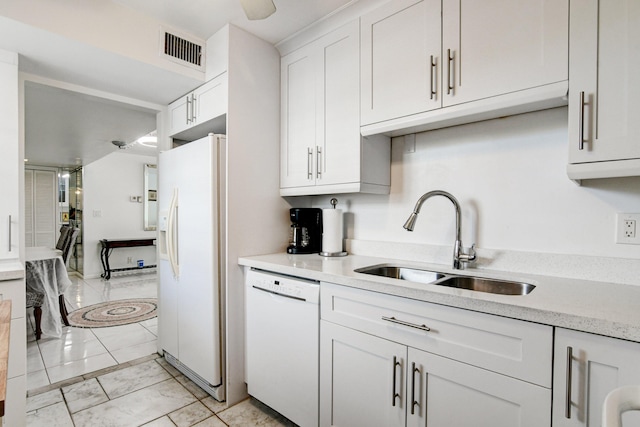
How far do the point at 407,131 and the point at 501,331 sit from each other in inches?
47.8

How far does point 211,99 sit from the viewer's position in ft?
7.32

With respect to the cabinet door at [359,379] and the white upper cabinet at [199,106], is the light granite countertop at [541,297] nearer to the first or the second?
the cabinet door at [359,379]

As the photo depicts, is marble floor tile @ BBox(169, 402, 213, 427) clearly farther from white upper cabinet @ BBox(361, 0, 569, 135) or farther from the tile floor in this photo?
white upper cabinet @ BBox(361, 0, 569, 135)

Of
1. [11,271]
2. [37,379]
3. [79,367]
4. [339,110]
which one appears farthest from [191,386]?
[339,110]

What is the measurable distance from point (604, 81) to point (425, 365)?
1227 mm

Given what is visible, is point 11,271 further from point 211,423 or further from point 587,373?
point 587,373

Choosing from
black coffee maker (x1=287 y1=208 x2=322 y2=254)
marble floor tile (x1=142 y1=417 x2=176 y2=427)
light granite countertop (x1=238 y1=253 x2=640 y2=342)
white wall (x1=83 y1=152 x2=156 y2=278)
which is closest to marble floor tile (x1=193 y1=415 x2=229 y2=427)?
marble floor tile (x1=142 y1=417 x2=176 y2=427)

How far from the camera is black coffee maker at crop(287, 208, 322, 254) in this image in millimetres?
2293

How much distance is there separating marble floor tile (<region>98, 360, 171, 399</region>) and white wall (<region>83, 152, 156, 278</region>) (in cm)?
451

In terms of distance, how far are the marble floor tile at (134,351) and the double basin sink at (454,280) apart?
7.15 ft

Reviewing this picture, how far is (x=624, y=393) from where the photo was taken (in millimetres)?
638

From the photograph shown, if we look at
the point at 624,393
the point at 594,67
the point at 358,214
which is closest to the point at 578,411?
the point at 624,393

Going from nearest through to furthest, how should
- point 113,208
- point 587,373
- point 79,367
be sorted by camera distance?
1. point 587,373
2. point 79,367
3. point 113,208

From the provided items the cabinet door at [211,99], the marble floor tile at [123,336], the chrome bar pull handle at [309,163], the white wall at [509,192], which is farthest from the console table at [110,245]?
the white wall at [509,192]
